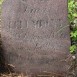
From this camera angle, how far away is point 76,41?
14.6ft

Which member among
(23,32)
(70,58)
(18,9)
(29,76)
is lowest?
(29,76)

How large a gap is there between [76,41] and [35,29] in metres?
0.70

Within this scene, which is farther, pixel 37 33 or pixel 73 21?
pixel 73 21

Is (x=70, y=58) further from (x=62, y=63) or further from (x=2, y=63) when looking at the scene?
(x=2, y=63)

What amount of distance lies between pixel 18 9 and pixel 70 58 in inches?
45.2

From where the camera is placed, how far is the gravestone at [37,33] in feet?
14.3

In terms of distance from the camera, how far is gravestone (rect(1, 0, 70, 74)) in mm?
4359

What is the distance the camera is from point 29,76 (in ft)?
14.5

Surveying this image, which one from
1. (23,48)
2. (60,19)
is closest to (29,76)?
(23,48)

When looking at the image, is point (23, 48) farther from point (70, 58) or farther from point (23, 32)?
point (70, 58)

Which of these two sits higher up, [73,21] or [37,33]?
[73,21]

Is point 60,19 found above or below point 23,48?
above

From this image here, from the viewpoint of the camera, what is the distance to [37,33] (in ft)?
14.5

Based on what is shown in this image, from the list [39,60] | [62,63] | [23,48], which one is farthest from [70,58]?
[23,48]
